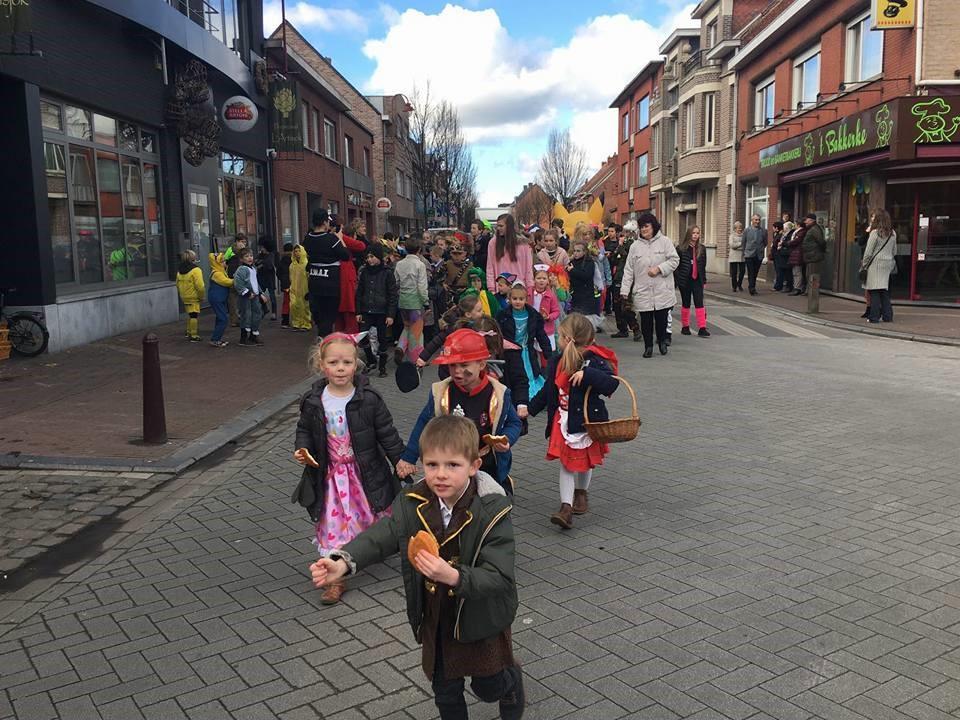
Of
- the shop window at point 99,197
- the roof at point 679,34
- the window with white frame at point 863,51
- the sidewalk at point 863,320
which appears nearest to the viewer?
the shop window at point 99,197

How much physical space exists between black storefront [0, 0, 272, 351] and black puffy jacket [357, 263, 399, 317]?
472cm

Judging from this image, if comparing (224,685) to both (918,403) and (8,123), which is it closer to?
(918,403)

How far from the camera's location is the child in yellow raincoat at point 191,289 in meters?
13.2

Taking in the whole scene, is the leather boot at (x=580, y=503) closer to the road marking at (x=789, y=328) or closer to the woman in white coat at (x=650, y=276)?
the woman in white coat at (x=650, y=276)

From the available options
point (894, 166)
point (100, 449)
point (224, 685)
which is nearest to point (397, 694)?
point (224, 685)

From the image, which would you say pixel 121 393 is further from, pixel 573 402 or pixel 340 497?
pixel 573 402

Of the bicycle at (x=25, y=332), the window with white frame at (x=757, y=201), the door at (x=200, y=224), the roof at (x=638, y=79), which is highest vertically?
the roof at (x=638, y=79)

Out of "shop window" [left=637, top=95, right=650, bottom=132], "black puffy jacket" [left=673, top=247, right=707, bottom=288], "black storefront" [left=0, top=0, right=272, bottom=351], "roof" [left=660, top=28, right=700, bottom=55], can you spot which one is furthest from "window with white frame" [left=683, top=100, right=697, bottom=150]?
"black puffy jacket" [left=673, top=247, right=707, bottom=288]

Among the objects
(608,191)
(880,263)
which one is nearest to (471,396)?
(880,263)

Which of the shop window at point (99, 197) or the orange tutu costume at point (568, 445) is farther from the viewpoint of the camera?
the shop window at point (99, 197)

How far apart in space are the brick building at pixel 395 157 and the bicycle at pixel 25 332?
3760cm

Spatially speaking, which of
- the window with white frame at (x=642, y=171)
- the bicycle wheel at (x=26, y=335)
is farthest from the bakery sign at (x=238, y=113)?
the window with white frame at (x=642, y=171)

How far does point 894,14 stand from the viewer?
17.0m

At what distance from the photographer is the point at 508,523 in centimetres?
266
